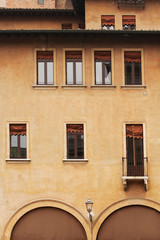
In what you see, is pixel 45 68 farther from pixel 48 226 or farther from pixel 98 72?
pixel 48 226

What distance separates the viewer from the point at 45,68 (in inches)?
791

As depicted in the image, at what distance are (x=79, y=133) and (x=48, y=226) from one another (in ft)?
15.2

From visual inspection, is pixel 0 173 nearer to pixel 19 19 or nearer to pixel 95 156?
pixel 95 156

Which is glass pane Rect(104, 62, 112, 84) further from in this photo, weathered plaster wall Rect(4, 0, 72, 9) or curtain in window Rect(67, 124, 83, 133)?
weathered plaster wall Rect(4, 0, 72, 9)

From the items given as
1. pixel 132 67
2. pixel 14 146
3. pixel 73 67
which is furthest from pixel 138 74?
pixel 14 146

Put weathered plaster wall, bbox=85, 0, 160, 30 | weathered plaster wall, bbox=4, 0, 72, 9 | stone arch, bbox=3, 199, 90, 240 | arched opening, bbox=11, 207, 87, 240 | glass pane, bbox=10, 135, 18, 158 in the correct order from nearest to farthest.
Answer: stone arch, bbox=3, 199, 90, 240 < arched opening, bbox=11, 207, 87, 240 < glass pane, bbox=10, 135, 18, 158 < weathered plaster wall, bbox=85, 0, 160, 30 < weathered plaster wall, bbox=4, 0, 72, 9

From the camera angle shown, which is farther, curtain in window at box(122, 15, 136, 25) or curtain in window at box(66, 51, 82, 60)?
curtain in window at box(122, 15, 136, 25)

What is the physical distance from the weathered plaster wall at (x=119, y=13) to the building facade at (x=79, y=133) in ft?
9.56

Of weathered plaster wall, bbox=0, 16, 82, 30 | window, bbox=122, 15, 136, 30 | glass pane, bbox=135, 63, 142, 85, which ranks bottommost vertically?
glass pane, bbox=135, 63, 142, 85

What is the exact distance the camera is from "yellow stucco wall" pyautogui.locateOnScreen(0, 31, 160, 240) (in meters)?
19.2

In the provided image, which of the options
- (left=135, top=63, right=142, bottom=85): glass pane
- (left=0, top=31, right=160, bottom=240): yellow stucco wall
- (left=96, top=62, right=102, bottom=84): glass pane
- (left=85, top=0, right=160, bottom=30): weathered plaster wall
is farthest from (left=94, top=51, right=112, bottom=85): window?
(left=85, top=0, right=160, bottom=30): weathered plaster wall

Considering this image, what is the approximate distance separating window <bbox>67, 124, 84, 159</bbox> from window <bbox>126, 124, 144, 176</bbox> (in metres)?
2.22

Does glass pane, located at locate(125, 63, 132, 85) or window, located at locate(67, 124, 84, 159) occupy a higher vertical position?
glass pane, located at locate(125, 63, 132, 85)

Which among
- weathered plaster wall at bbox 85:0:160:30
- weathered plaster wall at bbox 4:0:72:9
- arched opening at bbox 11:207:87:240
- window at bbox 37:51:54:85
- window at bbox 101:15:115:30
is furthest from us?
weathered plaster wall at bbox 4:0:72:9
